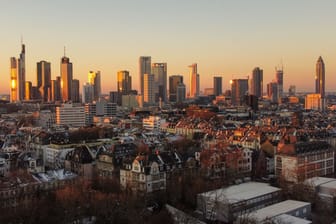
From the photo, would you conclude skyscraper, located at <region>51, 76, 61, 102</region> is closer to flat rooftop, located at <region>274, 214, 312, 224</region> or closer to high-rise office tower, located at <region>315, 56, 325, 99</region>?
high-rise office tower, located at <region>315, 56, 325, 99</region>

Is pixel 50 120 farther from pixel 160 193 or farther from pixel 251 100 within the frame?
pixel 160 193

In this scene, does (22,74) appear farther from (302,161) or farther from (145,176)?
(302,161)

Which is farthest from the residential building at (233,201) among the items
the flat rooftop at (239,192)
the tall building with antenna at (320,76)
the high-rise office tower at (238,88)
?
the tall building with antenna at (320,76)

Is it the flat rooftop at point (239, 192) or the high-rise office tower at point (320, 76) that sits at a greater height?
the high-rise office tower at point (320, 76)

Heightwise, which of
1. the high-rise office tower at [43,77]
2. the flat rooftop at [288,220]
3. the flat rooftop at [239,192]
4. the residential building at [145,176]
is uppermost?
the high-rise office tower at [43,77]

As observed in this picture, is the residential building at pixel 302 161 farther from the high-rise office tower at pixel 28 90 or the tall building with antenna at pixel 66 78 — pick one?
the high-rise office tower at pixel 28 90

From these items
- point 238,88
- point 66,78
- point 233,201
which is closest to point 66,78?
point 66,78
